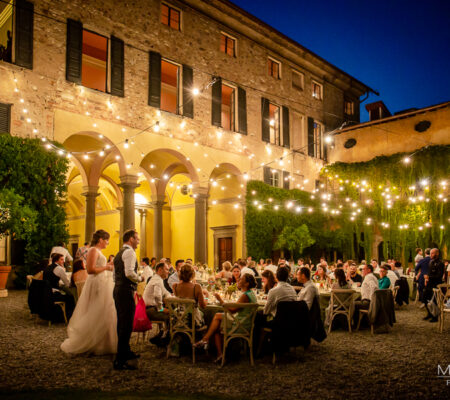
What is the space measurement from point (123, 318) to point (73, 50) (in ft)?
30.7

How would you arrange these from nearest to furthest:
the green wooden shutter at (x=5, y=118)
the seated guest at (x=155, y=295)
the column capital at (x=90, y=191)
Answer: the seated guest at (x=155, y=295)
the green wooden shutter at (x=5, y=118)
the column capital at (x=90, y=191)

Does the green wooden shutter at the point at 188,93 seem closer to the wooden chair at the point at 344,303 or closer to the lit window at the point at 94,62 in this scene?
the lit window at the point at 94,62

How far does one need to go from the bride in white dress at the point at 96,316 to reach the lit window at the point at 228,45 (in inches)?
492

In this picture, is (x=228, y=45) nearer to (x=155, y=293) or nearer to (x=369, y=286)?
(x=369, y=286)

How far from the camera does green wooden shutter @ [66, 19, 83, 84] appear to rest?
1138 cm

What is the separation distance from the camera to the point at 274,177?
57.1 feet

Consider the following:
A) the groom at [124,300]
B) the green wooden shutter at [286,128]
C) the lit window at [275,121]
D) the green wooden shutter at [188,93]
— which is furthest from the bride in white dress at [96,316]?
the green wooden shutter at [286,128]

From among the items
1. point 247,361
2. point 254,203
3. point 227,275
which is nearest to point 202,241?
point 254,203

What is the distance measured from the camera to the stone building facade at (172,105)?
11078 millimetres

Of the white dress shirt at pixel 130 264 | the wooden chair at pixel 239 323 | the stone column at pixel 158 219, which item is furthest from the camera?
the stone column at pixel 158 219

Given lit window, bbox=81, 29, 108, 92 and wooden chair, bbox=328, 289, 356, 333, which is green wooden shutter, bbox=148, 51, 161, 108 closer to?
lit window, bbox=81, 29, 108, 92

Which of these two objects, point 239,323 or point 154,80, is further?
point 154,80

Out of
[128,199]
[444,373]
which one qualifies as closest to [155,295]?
[444,373]

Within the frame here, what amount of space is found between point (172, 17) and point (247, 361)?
12.5 meters
